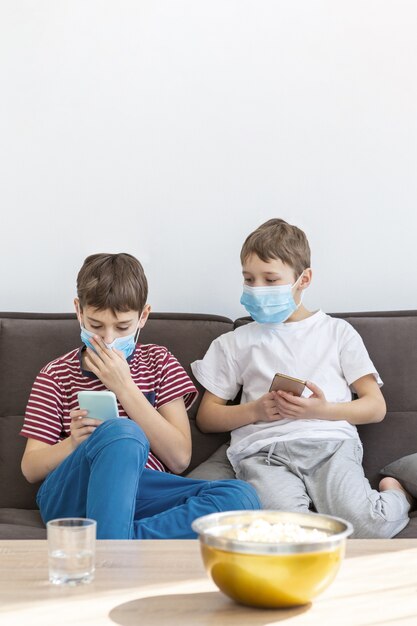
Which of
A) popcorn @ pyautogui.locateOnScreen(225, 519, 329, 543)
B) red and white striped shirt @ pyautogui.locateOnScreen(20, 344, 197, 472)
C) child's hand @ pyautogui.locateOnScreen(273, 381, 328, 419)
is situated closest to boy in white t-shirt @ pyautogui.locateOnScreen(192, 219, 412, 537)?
child's hand @ pyautogui.locateOnScreen(273, 381, 328, 419)

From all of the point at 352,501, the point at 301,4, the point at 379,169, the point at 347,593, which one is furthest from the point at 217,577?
the point at 301,4

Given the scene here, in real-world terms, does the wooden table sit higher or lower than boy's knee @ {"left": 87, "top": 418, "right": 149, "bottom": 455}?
lower

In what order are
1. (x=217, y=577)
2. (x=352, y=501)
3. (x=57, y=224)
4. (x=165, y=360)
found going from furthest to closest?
(x=57, y=224) → (x=165, y=360) → (x=352, y=501) → (x=217, y=577)

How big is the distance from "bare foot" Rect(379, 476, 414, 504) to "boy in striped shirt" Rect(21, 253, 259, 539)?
0.47 metres

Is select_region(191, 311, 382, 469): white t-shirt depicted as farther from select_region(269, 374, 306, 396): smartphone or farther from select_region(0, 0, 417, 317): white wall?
select_region(0, 0, 417, 317): white wall

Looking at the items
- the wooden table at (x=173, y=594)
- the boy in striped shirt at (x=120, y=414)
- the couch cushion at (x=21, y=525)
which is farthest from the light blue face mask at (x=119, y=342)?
the wooden table at (x=173, y=594)

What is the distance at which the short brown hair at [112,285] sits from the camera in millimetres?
2123

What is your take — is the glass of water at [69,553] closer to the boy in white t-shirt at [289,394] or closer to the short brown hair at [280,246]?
the boy in white t-shirt at [289,394]

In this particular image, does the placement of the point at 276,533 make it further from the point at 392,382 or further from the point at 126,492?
the point at 392,382

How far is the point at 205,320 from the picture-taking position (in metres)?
2.49

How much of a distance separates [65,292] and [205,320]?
1.77 feet

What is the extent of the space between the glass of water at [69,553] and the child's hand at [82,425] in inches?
33.7

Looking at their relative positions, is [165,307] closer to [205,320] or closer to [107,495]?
[205,320]

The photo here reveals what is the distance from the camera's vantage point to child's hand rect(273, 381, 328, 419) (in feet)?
7.22
